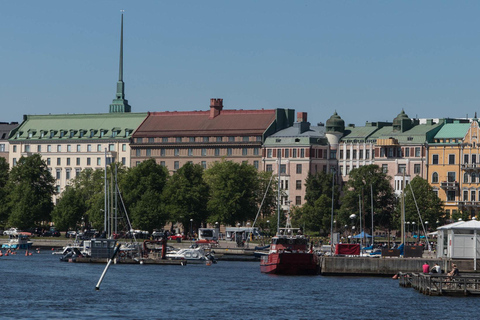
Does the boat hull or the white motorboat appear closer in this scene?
the boat hull

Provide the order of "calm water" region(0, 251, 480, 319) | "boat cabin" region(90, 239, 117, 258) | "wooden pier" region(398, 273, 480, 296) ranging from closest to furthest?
"calm water" region(0, 251, 480, 319) < "wooden pier" region(398, 273, 480, 296) < "boat cabin" region(90, 239, 117, 258)

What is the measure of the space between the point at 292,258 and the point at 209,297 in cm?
2557

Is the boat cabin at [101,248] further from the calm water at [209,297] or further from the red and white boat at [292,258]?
the red and white boat at [292,258]

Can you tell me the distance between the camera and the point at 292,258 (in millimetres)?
128250

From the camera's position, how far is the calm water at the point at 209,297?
91.2 meters

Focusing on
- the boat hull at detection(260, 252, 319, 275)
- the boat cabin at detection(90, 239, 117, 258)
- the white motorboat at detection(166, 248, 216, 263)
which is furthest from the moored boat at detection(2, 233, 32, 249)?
the boat hull at detection(260, 252, 319, 275)

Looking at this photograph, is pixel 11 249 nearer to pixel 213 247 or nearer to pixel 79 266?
pixel 213 247

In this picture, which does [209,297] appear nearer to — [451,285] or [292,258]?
[451,285]

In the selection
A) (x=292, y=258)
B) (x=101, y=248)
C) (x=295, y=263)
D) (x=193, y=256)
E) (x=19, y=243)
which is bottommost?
(x=295, y=263)

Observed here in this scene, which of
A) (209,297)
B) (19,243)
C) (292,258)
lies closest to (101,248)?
(292,258)

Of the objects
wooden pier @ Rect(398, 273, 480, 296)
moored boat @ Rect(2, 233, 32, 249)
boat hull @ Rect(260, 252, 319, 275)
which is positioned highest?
moored boat @ Rect(2, 233, 32, 249)

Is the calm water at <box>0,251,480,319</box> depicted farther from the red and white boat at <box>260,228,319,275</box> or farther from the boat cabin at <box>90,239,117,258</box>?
the boat cabin at <box>90,239,117,258</box>

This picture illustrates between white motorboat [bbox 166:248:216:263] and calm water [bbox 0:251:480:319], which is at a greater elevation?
white motorboat [bbox 166:248:216:263]

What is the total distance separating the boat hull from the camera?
12788 cm
